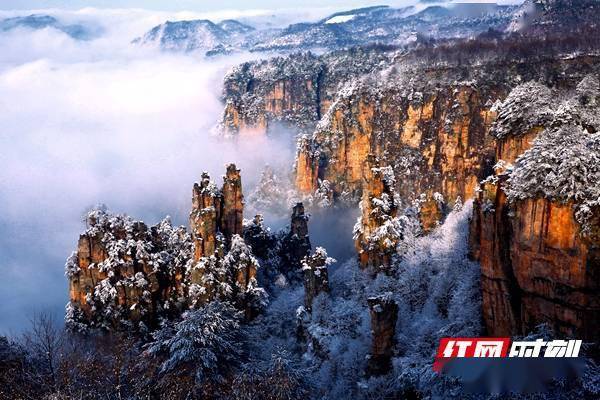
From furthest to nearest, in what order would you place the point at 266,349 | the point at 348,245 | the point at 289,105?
the point at 289,105
the point at 348,245
the point at 266,349

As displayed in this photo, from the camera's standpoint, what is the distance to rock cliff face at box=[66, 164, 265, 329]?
56.2 metres

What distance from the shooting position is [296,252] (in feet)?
236

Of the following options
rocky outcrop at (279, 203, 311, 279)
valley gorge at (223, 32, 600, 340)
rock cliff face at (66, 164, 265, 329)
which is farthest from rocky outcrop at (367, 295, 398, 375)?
rocky outcrop at (279, 203, 311, 279)

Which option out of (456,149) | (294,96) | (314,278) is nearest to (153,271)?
(314,278)

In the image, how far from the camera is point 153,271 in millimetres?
57938

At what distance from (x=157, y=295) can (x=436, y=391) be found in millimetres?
36705

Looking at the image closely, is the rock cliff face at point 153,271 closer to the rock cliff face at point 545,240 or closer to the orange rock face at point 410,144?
the rock cliff face at point 545,240

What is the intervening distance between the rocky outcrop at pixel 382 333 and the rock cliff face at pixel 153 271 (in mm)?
19962

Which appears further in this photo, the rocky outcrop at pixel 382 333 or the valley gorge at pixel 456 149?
the rocky outcrop at pixel 382 333

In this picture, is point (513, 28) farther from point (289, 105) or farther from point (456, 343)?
point (456, 343)

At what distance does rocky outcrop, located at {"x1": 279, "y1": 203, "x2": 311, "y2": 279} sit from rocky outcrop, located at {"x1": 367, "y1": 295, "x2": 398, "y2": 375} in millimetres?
31084

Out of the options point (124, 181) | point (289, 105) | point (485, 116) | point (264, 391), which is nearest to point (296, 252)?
point (264, 391)

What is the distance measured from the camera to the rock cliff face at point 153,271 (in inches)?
2211

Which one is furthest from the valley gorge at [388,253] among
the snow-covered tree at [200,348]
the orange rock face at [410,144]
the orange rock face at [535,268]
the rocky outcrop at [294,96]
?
the rocky outcrop at [294,96]
